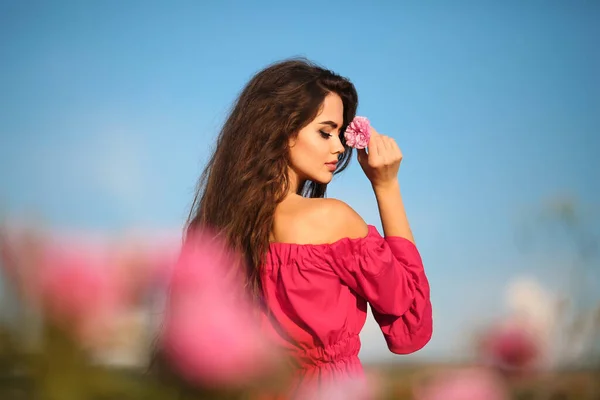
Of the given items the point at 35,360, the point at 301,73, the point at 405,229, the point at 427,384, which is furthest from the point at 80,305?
the point at 301,73

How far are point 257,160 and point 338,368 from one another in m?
0.62

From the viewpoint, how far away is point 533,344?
32 centimetres

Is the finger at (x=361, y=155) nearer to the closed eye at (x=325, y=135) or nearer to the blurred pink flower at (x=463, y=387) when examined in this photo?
the closed eye at (x=325, y=135)

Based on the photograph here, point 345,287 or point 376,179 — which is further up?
point 376,179

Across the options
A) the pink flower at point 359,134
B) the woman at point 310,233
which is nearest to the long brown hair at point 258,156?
the woman at point 310,233

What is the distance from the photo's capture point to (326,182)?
74.7 inches

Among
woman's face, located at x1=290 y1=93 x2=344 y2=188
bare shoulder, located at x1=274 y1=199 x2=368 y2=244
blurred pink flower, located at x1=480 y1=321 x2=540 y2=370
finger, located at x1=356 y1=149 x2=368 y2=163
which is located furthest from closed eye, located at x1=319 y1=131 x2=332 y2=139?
blurred pink flower, located at x1=480 y1=321 x2=540 y2=370

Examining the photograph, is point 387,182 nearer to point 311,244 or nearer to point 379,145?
point 379,145

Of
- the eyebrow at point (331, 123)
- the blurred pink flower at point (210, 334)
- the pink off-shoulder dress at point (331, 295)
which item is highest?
the eyebrow at point (331, 123)

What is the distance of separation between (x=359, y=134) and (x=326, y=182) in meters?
0.17

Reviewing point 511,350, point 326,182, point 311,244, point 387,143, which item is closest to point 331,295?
point 311,244

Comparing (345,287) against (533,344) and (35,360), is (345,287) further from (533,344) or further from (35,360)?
(35,360)

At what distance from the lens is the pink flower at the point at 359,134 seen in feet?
6.08

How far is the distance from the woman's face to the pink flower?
0.06 meters
